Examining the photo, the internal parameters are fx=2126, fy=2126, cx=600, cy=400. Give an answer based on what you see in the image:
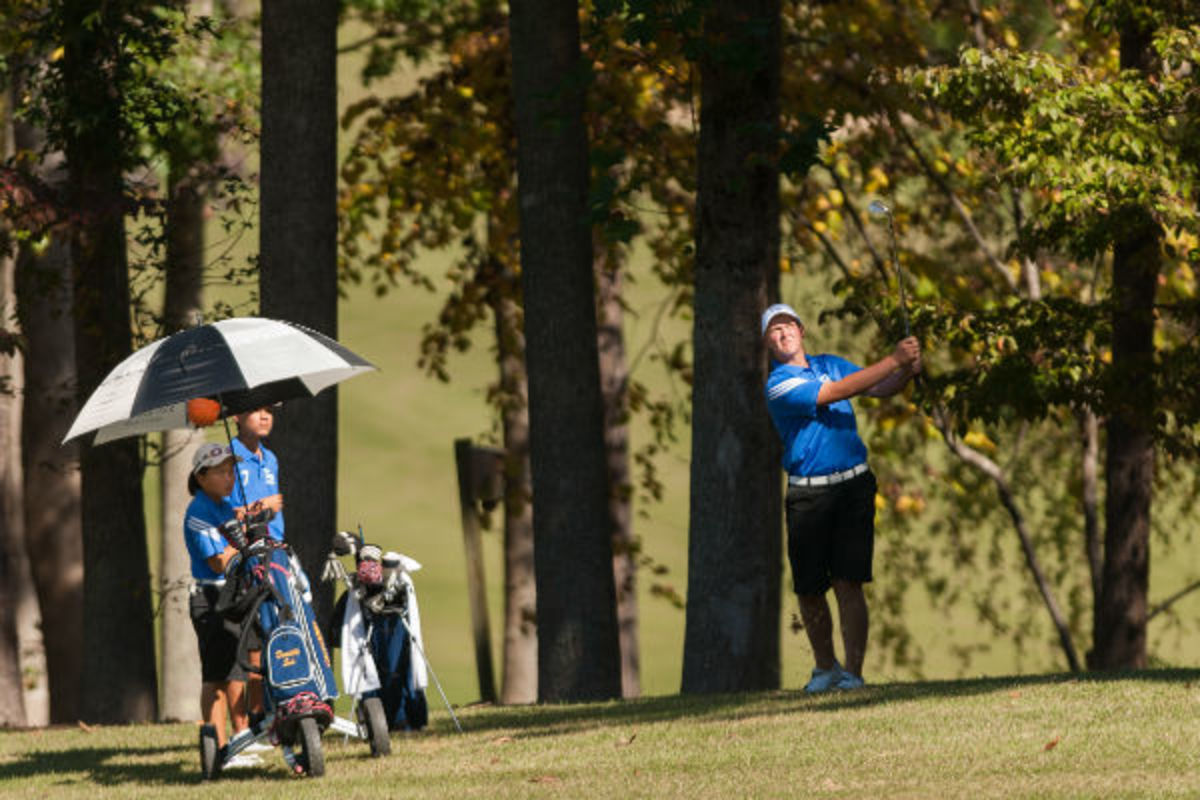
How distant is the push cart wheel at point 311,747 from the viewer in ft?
31.1

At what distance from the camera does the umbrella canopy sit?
9.44 metres

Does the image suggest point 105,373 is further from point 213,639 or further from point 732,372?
point 213,639

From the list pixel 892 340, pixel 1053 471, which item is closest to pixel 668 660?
pixel 1053 471

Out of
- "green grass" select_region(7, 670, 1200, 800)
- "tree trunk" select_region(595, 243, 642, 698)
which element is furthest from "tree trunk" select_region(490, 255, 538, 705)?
"green grass" select_region(7, 670, 1200, 800)

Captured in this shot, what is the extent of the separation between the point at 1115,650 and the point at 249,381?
10.1 metres

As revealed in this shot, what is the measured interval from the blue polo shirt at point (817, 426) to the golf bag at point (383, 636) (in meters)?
2.07

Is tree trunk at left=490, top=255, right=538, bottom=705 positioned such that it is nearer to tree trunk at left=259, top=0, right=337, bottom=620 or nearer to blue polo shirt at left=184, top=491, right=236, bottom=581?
tree trunk at left=259, top=0, right=337, bottom=620

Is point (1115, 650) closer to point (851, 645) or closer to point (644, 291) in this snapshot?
point (851, 645)

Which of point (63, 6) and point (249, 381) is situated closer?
point (249, 381)

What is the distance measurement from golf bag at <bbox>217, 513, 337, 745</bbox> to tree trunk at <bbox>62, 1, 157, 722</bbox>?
744 cm

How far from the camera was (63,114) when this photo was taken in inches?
660

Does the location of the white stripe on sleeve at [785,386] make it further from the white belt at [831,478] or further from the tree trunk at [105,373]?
the tree trunk at [105,373]

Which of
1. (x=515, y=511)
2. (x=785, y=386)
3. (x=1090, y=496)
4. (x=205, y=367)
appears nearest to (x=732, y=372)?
(x=785, y=386)

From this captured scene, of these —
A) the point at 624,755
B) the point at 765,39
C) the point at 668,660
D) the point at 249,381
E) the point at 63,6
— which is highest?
the point at 63,6
